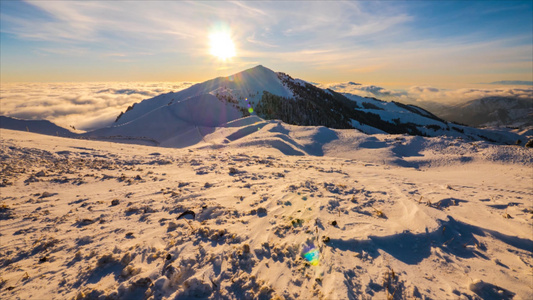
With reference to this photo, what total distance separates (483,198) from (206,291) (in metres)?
6.08

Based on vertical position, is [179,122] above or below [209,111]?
below

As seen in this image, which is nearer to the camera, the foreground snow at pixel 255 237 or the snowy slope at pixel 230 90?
the foreground snow at pixel 255 237

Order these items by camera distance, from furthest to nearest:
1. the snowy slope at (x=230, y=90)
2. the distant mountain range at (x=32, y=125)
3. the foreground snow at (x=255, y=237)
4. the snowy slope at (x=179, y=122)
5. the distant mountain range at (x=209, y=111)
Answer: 1. the snowy slope at (x=230, y=90)
2. the distant mountain range at (x=32, y=125)
3. the distant mountain range at (x=209, y=111)
4. the snowy slope at (x=179, y=122)
5. the foreground snow at (x=255, y=237)

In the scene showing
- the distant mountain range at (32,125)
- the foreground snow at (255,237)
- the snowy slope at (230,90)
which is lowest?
the distant mountain range at (32,125)

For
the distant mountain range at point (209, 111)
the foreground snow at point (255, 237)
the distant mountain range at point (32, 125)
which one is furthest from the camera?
the distant mountain range at point (32, 125)

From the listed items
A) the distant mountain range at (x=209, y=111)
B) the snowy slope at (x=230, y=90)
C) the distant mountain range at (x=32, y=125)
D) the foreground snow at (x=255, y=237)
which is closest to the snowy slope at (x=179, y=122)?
the distant mountain range at (x=209, y=111)

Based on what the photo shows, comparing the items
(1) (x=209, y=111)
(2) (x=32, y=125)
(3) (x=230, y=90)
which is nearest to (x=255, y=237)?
(1) (x=209, y=111)

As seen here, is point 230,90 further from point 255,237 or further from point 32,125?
point 255,237

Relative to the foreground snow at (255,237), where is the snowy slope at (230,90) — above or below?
above

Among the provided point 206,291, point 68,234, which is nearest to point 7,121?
point 68,234

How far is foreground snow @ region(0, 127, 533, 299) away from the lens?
2.38 m

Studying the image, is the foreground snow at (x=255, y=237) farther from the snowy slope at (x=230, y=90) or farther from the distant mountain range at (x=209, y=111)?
the snowy slope at (x=230, y=90)

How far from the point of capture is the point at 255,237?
10.8ft

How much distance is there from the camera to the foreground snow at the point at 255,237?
2.38 meters
